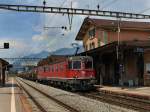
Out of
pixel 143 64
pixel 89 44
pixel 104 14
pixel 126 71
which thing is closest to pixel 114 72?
pixel 126 71

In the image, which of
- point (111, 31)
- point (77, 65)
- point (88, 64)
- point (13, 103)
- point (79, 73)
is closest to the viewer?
point (13, 103)

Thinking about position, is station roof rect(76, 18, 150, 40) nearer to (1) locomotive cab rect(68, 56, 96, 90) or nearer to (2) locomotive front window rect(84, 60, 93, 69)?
(2) locomotive front window rect(84, 60, 93, 69)

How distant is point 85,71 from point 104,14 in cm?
567

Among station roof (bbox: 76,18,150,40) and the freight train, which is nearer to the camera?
the freight train

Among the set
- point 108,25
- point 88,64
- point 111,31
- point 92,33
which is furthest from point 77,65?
point 92,33

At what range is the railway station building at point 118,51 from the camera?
125 feet

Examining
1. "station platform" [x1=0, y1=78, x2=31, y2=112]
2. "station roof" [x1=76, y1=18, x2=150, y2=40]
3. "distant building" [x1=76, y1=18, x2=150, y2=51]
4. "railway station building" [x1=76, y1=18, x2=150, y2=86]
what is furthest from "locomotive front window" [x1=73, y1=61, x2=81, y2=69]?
"station roof" [x1=76, y1=18, x2=150, y2=40]

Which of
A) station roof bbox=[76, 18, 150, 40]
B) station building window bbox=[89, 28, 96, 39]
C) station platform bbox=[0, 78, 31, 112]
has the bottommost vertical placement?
station platform bbox=[0, 78, 31, 112]

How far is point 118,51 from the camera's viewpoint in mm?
37531

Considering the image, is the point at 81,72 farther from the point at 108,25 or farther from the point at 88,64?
the point at 108,25

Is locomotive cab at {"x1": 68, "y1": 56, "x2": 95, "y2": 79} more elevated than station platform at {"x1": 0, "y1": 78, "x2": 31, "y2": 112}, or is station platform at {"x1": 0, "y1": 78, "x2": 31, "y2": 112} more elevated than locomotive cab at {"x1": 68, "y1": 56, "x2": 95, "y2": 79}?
locomotive cab at {"x1": 68, "y1": 56, "x2": 95, "y2": 79}

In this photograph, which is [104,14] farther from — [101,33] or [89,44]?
[89,44]

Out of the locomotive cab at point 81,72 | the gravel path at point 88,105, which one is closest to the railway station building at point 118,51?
the locomotive cab at point 81,72

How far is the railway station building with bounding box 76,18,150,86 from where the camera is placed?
3809 centimetres
